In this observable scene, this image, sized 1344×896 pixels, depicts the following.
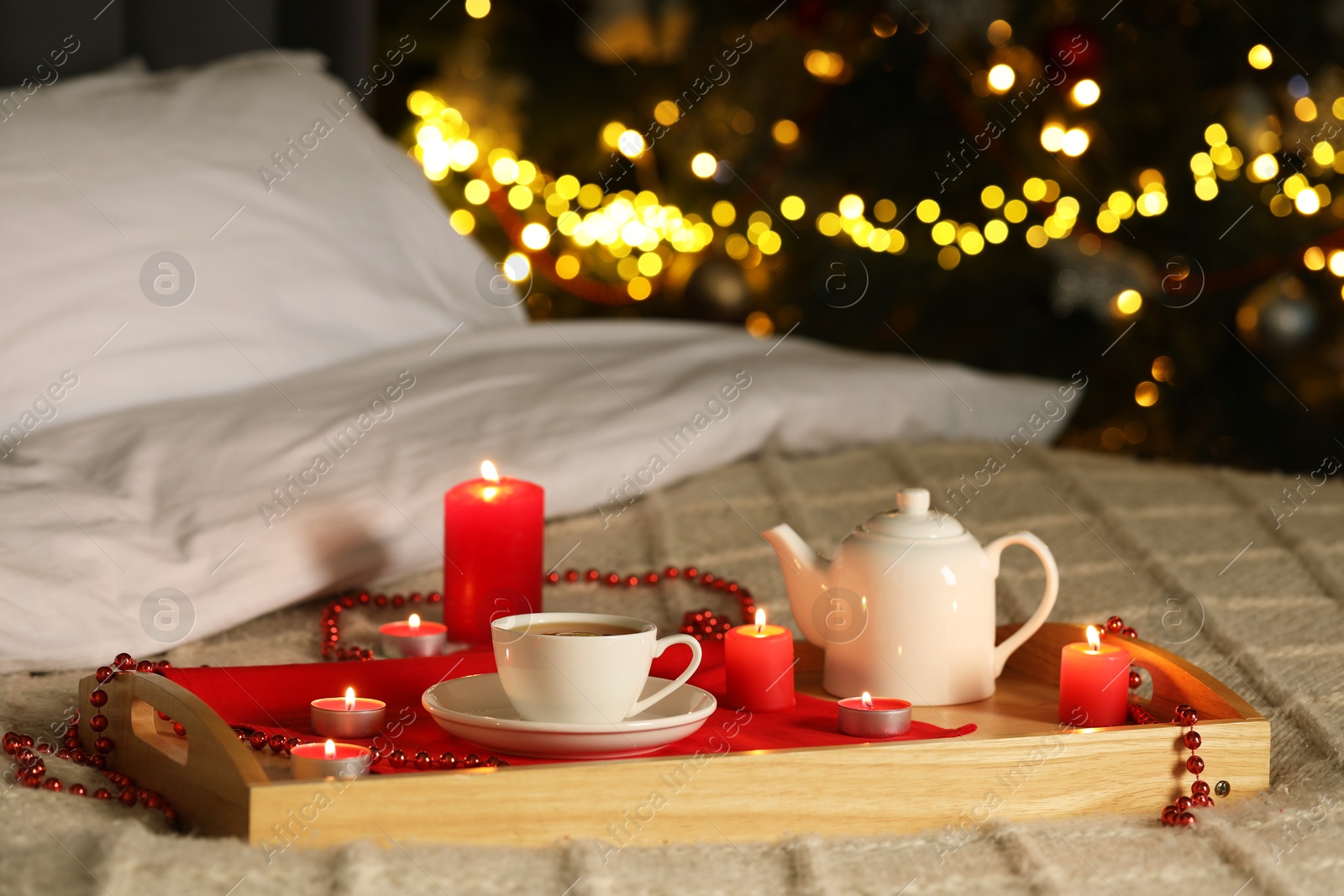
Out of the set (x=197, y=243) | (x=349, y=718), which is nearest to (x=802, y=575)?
(x=349, y=718)

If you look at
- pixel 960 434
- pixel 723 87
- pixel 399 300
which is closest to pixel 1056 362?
pixel 723 87

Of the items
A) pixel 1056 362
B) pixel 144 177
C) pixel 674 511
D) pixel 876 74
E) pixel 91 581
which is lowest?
pixel 91 581

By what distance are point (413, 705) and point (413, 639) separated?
131 mm

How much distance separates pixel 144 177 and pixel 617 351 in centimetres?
56

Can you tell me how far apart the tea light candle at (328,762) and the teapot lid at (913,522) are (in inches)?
14.5

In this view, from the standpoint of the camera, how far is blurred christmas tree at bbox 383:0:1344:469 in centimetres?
237

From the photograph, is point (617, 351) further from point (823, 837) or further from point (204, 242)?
point (823, 837)

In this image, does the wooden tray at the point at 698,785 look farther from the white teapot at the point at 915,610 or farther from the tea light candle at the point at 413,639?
the tea light candle at the point at 413,639

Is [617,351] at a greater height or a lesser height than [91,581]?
greater

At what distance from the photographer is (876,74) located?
102 inches

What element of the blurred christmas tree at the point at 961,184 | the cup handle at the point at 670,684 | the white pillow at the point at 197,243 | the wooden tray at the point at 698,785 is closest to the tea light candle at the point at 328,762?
the wooden tray at the point at 698,785

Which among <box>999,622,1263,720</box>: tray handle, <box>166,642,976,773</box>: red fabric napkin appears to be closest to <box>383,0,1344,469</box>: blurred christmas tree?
<box>999,622,1263,720</box>: tray handle

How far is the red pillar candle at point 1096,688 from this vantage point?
81 cm

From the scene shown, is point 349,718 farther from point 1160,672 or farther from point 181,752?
point 1160,672
